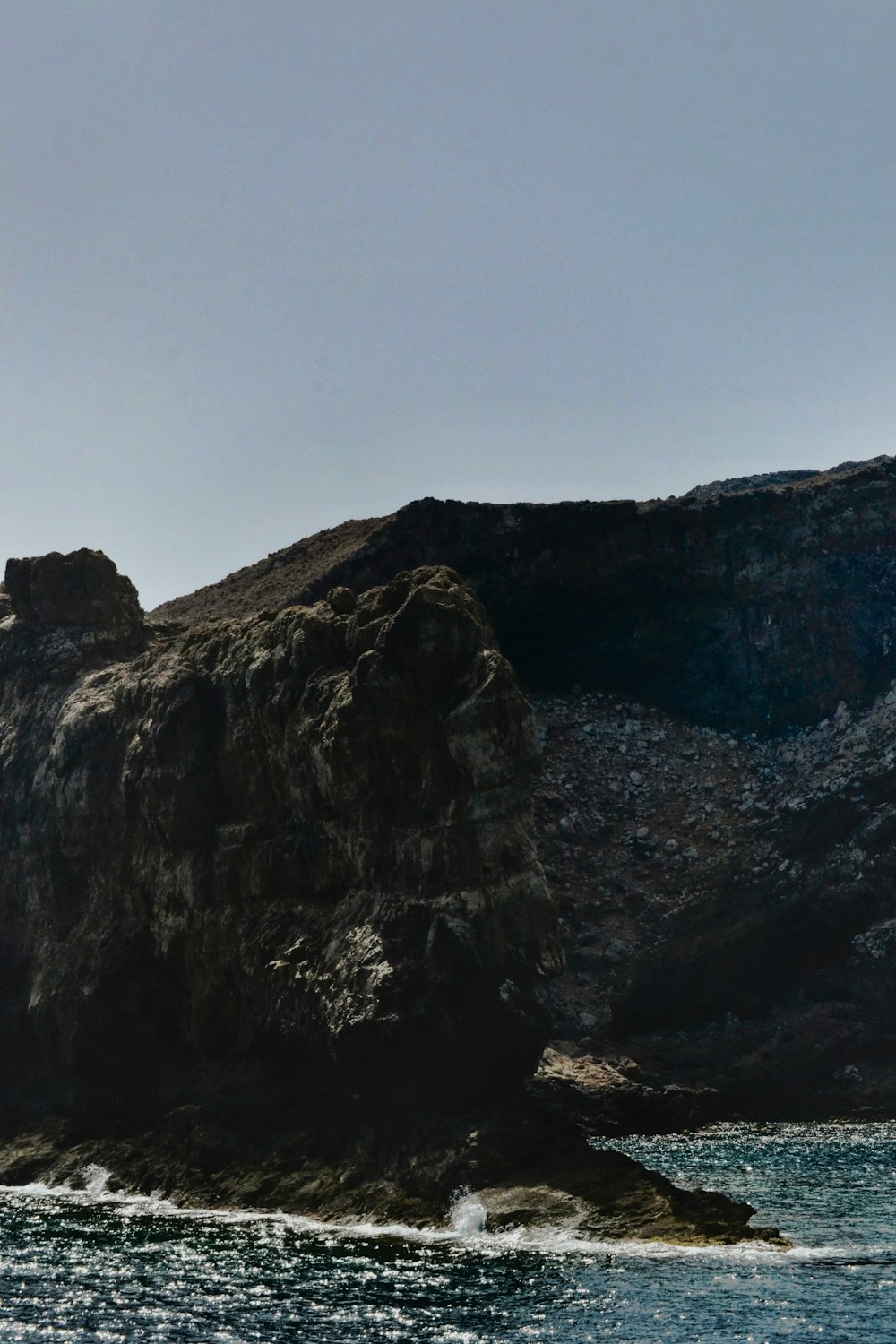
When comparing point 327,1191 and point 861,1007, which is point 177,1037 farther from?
point 861,1007

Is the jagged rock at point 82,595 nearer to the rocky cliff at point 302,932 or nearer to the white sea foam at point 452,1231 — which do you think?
the rocky cliff at point 302,932

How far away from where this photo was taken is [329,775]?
63.7 meters

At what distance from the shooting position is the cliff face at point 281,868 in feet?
187

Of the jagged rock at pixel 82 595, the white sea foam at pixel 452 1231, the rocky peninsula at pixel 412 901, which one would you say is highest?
the jagged rock at pixel 82 595

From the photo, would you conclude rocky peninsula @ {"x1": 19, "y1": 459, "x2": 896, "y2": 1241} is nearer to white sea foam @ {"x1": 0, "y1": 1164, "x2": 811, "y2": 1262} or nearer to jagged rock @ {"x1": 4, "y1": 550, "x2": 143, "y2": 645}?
jagged rock @ {"x1": 4, "y1": 550, "x2": 143, "y2": 645}

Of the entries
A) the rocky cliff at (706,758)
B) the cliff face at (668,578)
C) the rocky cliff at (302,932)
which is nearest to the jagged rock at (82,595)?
the rocky cliff at (302,932)

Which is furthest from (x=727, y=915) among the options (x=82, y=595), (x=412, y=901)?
(x=82, y=595)

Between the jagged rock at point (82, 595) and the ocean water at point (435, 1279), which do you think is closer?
the ocean water at point (435, 1279)

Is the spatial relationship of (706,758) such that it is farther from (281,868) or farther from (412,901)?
(412,901)

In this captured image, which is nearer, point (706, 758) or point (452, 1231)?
point (452, 1231)

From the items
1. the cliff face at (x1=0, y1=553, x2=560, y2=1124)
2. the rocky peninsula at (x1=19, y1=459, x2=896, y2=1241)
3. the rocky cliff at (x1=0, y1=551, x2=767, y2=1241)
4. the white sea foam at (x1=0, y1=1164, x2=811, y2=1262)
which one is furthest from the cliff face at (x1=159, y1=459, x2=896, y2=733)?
the white sea foam at (x1=0, y1=1164, x2=811, y2=1262)

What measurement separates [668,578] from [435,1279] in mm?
92893

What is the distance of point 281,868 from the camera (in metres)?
66.0

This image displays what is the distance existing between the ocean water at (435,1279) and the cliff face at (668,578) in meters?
71.5
